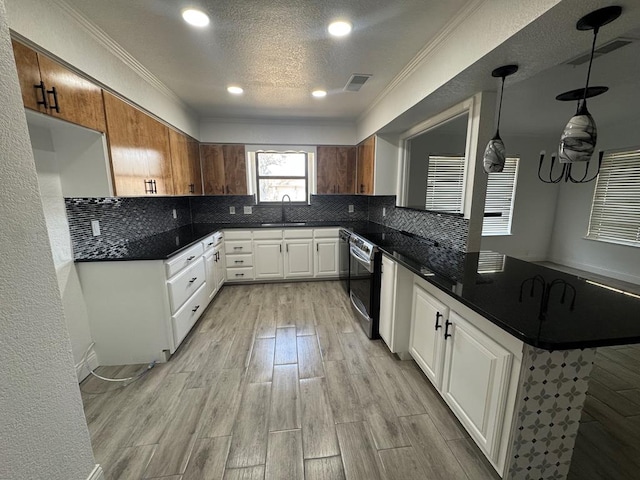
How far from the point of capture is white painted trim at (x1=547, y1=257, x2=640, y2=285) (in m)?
4.13

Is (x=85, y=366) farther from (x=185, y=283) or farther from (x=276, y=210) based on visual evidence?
(x=276, y=210)

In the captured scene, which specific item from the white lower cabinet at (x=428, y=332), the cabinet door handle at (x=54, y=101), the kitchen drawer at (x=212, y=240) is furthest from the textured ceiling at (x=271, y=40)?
the white lower cabinet at (x=428, y=332)

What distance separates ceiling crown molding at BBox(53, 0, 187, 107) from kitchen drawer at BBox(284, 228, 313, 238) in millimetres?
2219

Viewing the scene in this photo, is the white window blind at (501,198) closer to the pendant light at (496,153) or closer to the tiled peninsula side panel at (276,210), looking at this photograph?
the tiled peninsula side panel at (276,210)

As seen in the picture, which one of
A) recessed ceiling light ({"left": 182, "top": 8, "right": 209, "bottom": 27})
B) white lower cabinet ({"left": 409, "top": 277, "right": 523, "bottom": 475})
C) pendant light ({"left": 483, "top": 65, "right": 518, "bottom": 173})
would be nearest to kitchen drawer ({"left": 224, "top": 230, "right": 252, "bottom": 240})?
recessed ceiling light ({"left": 182, "top": 8, "right": 209, "bottom": 27})

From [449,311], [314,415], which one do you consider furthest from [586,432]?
[314,415]

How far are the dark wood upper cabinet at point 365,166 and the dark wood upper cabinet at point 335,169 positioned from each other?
0.13 m

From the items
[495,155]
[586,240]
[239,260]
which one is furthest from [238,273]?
[586,240]

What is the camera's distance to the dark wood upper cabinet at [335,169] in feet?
13.7

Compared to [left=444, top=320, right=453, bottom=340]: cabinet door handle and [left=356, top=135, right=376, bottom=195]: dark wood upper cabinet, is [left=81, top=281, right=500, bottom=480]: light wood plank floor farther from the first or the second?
[left=356, top=135, right=376, bottom=195]: dark wood upper cabinet

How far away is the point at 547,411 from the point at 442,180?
111 inches

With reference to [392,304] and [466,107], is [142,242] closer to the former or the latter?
[392,304]

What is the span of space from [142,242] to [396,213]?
3035 mm

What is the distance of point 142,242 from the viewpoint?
2.69 meters
